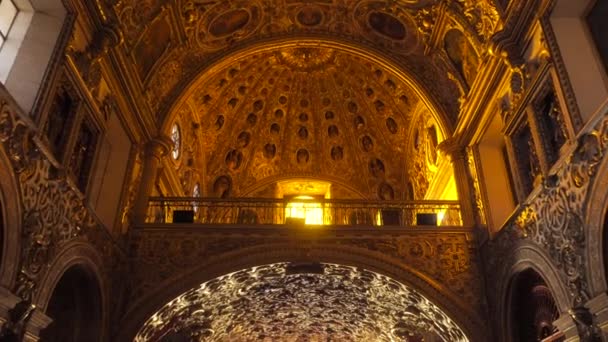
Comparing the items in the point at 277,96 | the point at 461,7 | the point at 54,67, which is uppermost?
the point at 277,96

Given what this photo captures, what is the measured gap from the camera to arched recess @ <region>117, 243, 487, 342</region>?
10.6 metres

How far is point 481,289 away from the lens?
11.0 m

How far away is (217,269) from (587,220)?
7.35 meters

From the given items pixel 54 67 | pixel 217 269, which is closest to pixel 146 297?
pixel 217 269

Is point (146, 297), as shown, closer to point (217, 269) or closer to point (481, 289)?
point (217, 269)

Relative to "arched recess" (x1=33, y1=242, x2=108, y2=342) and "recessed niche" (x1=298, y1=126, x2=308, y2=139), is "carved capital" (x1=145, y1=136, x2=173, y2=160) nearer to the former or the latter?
"arched recess" (x1=33, y1=242, x2=108, y2=342)

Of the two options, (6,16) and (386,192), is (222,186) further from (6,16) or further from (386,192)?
(6,16)

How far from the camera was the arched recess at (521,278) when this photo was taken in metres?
7.77

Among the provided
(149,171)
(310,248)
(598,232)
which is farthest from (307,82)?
(598,232)

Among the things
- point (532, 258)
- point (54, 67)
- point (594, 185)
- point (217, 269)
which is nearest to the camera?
point (594, 185)

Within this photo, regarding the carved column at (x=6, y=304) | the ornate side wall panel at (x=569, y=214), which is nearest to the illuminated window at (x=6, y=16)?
the carved column at (x=6, y=304)

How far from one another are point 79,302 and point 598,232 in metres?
9.05

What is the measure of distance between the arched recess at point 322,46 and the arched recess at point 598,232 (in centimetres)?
674

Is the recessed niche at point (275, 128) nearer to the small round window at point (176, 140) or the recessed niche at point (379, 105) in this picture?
the recessed niche at point (379, 105)
